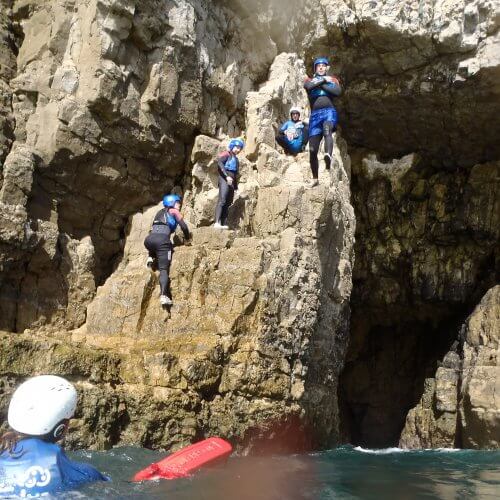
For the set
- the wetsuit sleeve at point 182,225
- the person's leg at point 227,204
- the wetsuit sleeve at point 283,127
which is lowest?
the wetsuit sleeve at point 182,225

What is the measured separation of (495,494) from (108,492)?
12.2ft

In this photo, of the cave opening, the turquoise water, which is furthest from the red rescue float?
the cave opening

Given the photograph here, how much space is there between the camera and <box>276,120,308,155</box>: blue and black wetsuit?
37.0 ft

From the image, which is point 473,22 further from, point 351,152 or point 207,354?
point 207,354

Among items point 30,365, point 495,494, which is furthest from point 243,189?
point 495,494

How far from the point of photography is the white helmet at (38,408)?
12.4 ft

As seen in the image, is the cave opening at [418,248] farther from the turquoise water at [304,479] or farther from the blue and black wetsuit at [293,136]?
the turquoise water at [304,479]

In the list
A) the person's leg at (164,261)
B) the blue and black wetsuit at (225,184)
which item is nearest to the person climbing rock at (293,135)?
the blue and black wetsuit at (225,184)

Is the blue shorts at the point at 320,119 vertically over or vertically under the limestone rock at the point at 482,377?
over

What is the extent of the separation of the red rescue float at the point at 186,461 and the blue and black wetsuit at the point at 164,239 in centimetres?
349

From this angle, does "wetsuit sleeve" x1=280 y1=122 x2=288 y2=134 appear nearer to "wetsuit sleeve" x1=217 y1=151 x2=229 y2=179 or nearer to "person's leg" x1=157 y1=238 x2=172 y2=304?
"wetsuit sleeve" x1=217 y1=151 x2=229 y2=179

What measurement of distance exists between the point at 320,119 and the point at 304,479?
562cm

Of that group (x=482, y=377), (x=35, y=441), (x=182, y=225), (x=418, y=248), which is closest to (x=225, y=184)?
(x=182, y=225)

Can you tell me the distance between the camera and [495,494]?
560 centimetres
